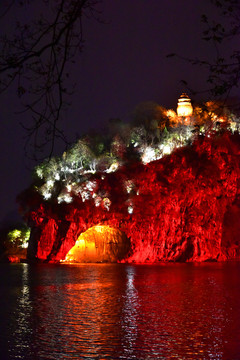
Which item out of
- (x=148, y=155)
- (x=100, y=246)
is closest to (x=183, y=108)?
(x=148, y=155)

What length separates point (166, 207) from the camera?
4891 cm

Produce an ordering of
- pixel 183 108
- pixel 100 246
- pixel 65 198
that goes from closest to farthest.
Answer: pixel 65 198 < pixel 100 246 < pixel 183 108

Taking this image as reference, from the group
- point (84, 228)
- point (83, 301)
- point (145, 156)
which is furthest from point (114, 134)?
point (83, 301)

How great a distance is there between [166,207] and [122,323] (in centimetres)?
3652

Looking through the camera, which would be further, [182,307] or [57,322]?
[182,307]

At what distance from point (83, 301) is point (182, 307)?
3.55m

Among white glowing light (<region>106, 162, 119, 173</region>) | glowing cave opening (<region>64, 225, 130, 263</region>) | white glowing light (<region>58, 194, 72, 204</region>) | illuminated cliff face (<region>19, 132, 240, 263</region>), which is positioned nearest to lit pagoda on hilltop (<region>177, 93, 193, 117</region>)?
illuminated cliff face (<region>19, 132, 240, 263</region>)

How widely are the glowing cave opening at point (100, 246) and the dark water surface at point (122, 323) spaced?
1308 inches

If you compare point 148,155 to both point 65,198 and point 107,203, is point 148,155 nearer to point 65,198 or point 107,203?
point 107,203

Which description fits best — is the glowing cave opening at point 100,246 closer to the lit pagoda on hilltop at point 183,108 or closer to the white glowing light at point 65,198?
the white glowing light at point 65,198

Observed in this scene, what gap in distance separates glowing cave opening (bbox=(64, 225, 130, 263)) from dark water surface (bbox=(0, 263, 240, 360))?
109 ft

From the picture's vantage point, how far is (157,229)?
49.2 m

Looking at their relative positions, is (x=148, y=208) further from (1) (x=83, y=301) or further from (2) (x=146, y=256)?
(1) (x=83, y=301)

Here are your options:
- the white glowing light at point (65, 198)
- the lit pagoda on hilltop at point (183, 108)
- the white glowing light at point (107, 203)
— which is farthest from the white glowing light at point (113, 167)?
the lit pagoda on hilltop at point (183, 108)
